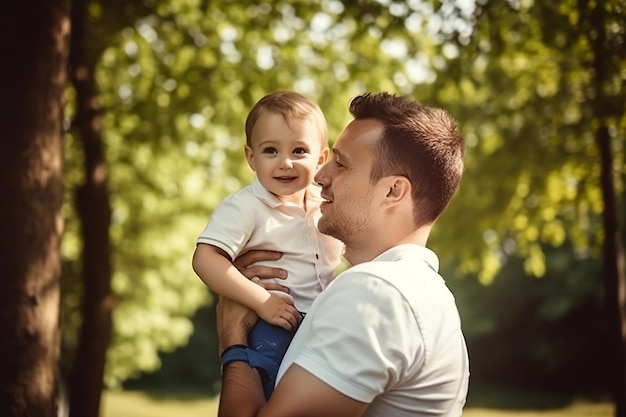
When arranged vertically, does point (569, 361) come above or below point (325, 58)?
below

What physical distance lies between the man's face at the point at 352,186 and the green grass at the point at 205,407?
1175 inches

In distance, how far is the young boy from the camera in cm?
376

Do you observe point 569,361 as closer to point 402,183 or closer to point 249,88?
point 249,88

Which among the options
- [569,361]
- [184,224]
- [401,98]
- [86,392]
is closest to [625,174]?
[86,392]

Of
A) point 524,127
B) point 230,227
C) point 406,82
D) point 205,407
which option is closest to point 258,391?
point 230,227

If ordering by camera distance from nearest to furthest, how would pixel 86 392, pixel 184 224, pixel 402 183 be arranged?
1. pixel 402 183
2. pixel 86 392
3. pixel 184 224

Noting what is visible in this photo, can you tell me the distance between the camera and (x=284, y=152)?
12.8ft

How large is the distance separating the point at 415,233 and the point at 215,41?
9.28 meters

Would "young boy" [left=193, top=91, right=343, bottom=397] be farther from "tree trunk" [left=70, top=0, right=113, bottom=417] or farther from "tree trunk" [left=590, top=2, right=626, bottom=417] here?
"tree trunk" [left=70, top=0, right=113, bottom=417]

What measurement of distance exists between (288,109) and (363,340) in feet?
4.35

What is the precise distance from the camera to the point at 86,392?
451 inches

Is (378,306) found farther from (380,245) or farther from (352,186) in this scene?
(352,186)

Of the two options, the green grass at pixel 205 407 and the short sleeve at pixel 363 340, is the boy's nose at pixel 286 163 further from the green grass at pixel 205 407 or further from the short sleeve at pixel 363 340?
the green grass at pixel 205 407

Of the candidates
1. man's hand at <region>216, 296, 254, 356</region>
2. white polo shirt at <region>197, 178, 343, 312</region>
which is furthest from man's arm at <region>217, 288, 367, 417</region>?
white polo shirt at <region>197, 178, 343, 312</region>
